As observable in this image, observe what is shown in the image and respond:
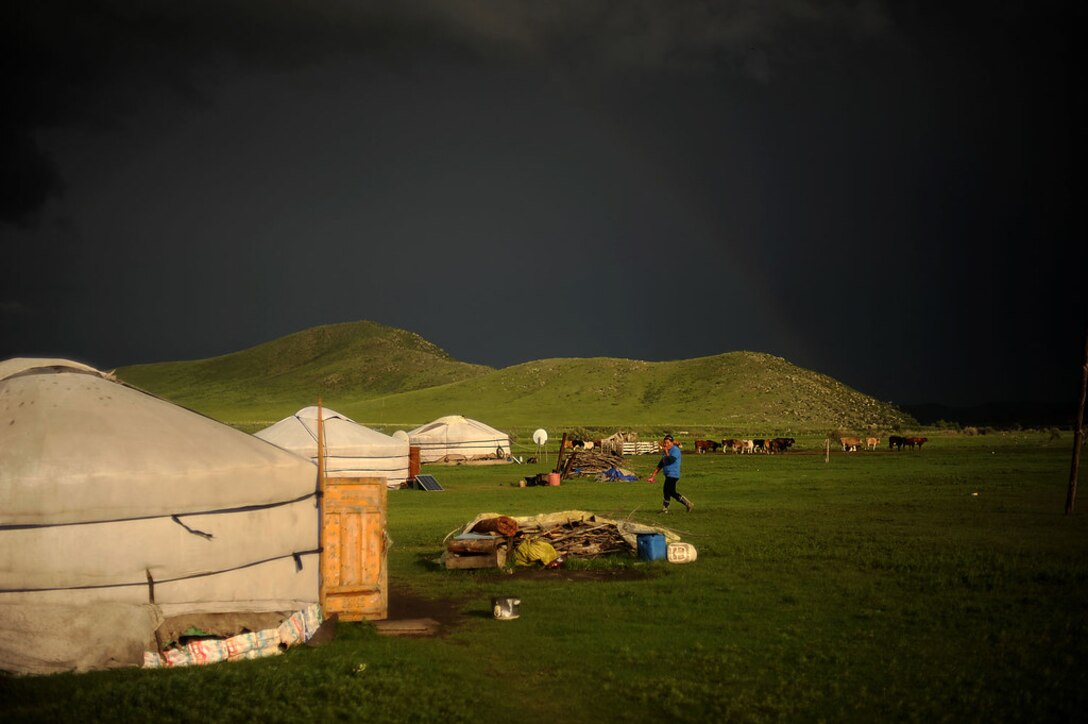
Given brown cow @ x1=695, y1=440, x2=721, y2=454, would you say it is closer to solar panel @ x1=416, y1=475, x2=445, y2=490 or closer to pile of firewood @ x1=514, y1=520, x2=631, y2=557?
solar panel @ x1=416, y1=475, x2=445, y2=490

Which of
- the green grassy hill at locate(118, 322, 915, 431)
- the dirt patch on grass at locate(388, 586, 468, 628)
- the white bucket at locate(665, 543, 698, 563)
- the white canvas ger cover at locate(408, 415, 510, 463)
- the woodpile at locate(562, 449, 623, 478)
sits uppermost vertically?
the green grassy hill at locate(118, 322, 915, 431)

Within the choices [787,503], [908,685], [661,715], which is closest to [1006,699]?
[908,685]

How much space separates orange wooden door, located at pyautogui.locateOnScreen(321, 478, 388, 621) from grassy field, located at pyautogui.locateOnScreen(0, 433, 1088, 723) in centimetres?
59

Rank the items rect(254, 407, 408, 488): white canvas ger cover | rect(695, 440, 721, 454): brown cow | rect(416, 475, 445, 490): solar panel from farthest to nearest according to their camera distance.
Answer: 1. rect(695, 440, 721, 454): brown cow
2. rect(416, 475, 445, 490): solar panel
3. rect(254, 407, 408, 488): white canvas ger cover

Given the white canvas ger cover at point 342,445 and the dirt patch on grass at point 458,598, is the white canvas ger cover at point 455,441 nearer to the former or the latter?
the white canvas ger cover at point 342,445

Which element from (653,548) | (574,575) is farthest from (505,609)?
(653,548)

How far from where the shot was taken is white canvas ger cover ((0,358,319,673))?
8750mm

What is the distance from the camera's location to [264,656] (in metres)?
9.23

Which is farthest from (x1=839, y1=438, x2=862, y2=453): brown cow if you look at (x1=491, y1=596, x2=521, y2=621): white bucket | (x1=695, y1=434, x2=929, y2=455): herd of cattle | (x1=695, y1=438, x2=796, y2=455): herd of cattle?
(x1=491, y1=596, x2=521, y2=621): white bucket

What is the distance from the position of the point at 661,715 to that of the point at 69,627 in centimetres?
535

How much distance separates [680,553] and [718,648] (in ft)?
18.1

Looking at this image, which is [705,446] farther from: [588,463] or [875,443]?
[588,463]

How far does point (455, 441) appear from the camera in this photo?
4881cm

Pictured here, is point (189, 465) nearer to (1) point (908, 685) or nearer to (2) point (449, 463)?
(1) point (908, 685)
